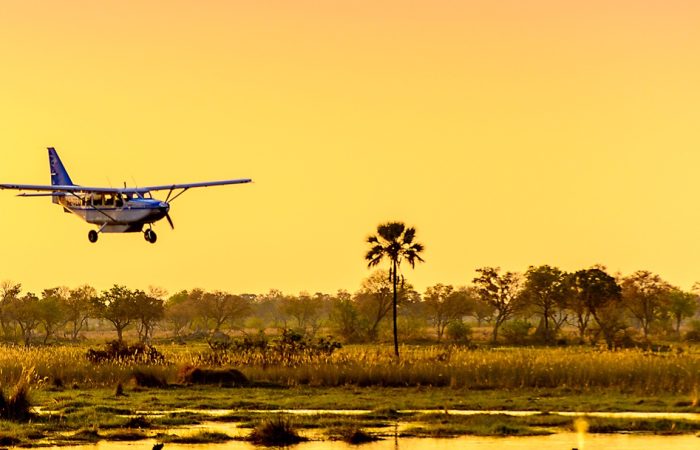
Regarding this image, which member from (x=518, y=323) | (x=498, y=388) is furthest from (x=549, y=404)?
(x=518, y=323)

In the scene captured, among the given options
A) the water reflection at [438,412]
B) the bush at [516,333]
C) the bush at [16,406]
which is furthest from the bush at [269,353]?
the bush at [516,333]

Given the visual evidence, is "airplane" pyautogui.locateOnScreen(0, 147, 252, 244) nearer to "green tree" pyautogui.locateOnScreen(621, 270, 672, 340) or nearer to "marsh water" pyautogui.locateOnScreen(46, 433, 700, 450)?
"marsh water" pyautogui.locateOnScreen(46, 433, 700, 450)

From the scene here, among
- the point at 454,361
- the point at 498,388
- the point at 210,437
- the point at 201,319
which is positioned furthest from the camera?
the point at 201,319

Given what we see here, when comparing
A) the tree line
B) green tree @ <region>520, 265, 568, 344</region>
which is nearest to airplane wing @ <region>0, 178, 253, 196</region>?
the tree line

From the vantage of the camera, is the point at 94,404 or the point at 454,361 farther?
the point at 454,361

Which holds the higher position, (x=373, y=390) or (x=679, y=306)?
(x=679, y=306)

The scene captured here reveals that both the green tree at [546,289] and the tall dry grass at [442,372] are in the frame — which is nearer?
the tall dry grass at [442,372]

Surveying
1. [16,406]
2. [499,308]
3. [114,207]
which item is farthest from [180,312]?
[16,406]

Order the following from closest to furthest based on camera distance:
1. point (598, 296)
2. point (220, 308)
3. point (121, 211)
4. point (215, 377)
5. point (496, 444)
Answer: point (496, 444) → point (215, 377) → point (121, 211) → point (598, 296) → point (220, 308)

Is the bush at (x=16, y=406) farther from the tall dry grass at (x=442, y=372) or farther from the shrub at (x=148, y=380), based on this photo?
the shrub at (x=148, y=380)

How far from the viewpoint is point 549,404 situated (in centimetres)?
4409

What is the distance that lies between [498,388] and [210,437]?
18.5 m

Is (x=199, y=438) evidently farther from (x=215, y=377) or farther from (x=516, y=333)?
(x=516, y=333)

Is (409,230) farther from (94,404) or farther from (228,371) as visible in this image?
(94,404)
